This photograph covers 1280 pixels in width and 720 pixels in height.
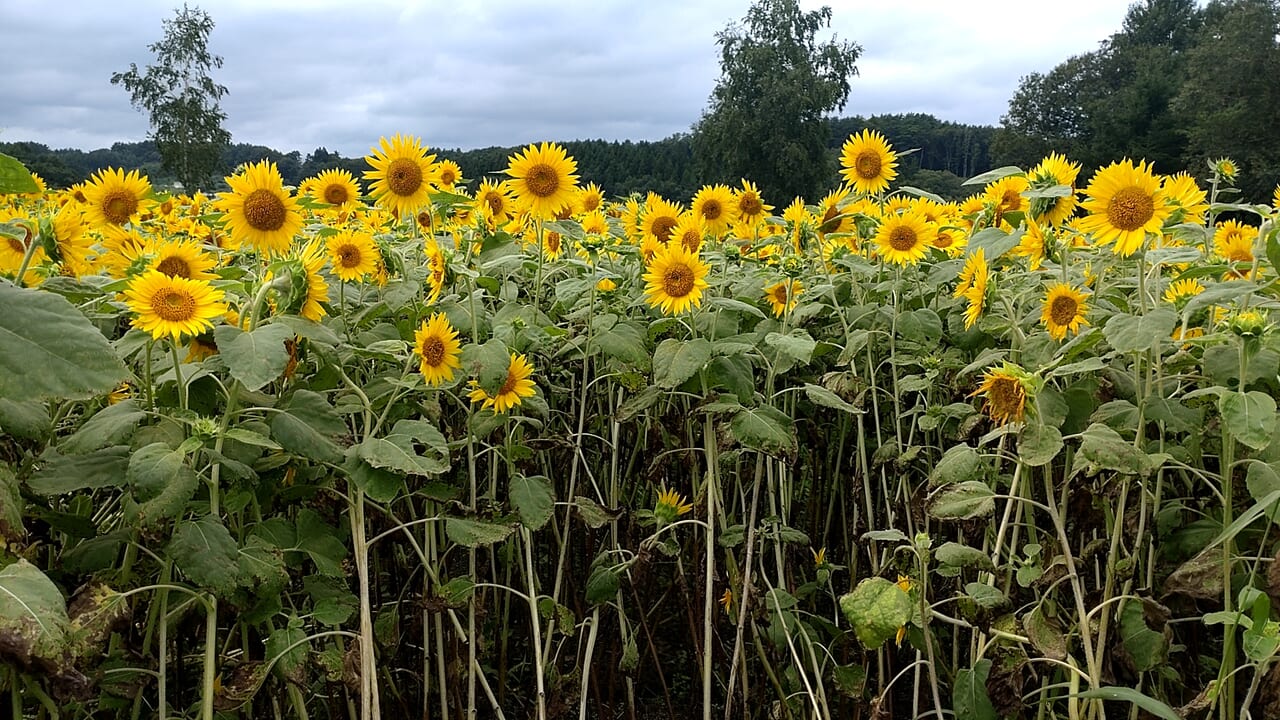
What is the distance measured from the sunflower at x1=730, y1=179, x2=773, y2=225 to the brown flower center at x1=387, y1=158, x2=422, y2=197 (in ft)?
2.99

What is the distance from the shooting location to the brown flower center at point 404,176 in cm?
246

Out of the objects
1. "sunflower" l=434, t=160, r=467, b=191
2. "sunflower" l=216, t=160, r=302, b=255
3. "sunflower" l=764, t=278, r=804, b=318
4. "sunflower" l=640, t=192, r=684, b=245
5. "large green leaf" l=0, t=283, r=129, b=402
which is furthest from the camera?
"sunflower" l=434, t=160, r=467, b=191

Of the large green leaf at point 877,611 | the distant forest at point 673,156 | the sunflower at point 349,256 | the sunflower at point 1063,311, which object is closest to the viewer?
the large green leaf at point 877,611

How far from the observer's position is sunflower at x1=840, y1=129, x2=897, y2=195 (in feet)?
10.2

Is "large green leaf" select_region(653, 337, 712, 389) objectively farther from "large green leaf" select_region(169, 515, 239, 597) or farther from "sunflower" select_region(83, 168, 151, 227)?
"sunflower" select_region(83, 168, 151, 227)

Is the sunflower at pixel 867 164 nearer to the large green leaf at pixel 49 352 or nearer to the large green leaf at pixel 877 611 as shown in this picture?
→ the large green leaf at pixel 877 611

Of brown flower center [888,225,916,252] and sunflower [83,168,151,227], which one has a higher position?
sunflower [83,168,151,227]

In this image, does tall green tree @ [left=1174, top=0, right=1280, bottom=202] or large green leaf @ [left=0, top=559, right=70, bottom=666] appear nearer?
large green leaf @ [left=0, top=559, right=70, bottom=666]

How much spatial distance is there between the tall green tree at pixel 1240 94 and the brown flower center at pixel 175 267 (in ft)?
127

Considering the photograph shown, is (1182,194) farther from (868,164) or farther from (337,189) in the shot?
(337,189)

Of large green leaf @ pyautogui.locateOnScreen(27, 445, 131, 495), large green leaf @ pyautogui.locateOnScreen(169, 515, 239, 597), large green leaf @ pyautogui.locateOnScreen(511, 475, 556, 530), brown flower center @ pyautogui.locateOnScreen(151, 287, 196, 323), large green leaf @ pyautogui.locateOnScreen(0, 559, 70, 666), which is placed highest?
brown flower center @ pyautogui.locateOnScreen(151, 287, 196, 323)

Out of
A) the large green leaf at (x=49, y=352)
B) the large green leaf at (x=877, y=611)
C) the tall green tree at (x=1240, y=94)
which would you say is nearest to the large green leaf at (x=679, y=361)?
the large green leaf at (x=877, y=611)

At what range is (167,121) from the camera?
36.3 metres

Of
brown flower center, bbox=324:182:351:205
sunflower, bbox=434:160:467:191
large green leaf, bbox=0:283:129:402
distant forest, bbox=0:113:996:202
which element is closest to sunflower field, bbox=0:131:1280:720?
large green leaf, bbox=0:283:129:402
